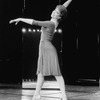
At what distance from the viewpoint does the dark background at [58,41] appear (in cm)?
816

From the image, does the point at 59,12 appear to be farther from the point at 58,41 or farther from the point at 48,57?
the point at 58,41

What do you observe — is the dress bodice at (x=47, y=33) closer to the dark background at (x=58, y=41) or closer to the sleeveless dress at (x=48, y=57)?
the sleeveless dress at (x=48, y=57)

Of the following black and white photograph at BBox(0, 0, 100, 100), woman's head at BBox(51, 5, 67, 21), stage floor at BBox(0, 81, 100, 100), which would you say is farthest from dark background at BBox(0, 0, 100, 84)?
woman's head at BBox(51, 5, 67, 21)

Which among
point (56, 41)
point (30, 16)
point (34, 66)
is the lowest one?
point (34, 66)

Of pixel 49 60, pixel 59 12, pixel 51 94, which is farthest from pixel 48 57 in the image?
pixel 51 94

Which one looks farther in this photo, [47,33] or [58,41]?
[58,41]

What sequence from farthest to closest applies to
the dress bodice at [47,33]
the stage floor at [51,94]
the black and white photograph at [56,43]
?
the black and white photograph at [56,43]
the stage floor at [51,94]
the dress bodice at [47,33]

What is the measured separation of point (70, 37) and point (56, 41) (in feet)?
1.48

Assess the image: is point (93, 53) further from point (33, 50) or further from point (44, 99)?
point (44, 99)

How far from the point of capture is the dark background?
8156mm

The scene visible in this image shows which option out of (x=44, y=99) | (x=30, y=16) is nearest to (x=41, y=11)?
(x=30, y=16)

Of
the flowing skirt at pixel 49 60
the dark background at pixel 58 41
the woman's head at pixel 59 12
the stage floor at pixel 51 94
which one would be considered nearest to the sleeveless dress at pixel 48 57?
the flowing skirt at pixel 49 60

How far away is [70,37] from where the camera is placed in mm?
8422

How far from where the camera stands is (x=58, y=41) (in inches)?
338
